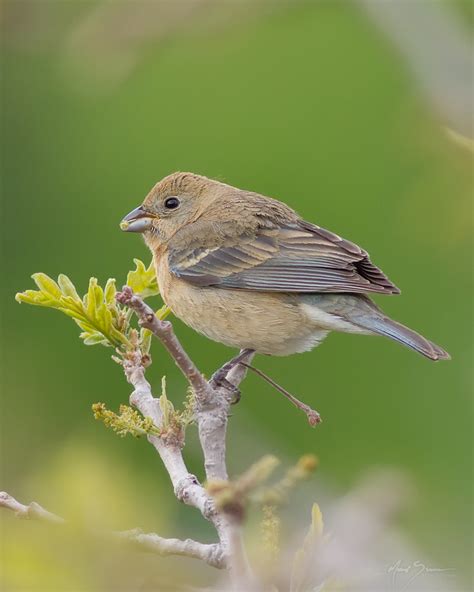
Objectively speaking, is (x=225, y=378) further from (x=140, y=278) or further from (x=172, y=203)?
(x=172, y=203)

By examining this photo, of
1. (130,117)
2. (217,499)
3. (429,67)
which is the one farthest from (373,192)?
(217,499)

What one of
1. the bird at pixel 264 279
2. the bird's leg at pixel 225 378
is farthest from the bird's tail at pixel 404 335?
the bird's leg at pixel 225 378

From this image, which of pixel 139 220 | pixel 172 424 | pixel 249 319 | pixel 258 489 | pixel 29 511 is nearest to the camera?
pixel 258 489

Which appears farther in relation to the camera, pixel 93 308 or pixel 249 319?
pixel 249 319

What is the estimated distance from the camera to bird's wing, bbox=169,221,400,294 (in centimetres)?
444

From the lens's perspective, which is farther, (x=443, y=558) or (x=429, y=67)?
(x=429, y=67)

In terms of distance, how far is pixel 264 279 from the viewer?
4586 mm

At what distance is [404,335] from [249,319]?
78 cm

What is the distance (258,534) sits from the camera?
166 cm

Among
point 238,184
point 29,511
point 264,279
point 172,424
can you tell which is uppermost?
point 238,184

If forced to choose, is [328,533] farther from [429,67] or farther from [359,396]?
[359,396]

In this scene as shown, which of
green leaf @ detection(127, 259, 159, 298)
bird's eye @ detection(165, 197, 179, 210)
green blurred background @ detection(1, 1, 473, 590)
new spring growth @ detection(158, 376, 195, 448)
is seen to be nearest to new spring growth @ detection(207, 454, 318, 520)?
new spring growth @ detection(158, 376, 195, 448)

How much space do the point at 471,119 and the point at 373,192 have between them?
3230 millimetres
